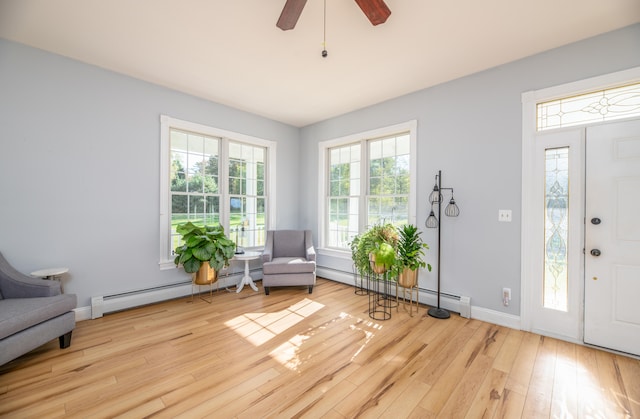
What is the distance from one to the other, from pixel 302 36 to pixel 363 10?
2.64 ft

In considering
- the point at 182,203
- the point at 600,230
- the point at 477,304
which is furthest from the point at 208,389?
the point at 600,230

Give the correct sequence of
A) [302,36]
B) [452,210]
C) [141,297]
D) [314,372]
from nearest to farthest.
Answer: [314,372]
[302,36]
[452,210]
[141,297]

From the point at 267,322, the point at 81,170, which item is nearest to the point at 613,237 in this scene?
the point at 267,322

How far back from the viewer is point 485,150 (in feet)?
10.2

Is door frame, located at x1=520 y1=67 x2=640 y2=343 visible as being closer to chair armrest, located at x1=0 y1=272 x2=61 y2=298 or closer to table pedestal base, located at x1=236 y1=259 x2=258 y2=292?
table pedestal base, located at x1=236 y1=259 x2=258 y2=292

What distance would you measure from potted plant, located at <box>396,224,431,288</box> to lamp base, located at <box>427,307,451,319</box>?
0.37 meters

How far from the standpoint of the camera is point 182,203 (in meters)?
3.86

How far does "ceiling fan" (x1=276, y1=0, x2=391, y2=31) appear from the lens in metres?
1.83

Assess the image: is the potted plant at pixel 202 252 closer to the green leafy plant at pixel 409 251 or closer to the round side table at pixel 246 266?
the round side table at pixel 246 266

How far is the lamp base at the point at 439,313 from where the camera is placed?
312cm

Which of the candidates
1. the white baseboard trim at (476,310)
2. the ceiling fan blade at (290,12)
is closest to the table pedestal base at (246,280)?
the white baseboard trim at (476,310)

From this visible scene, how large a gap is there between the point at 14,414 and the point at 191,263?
189cm

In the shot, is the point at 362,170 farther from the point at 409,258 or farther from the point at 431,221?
the point at 409,258

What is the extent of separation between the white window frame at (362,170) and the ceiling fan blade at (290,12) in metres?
2.30
